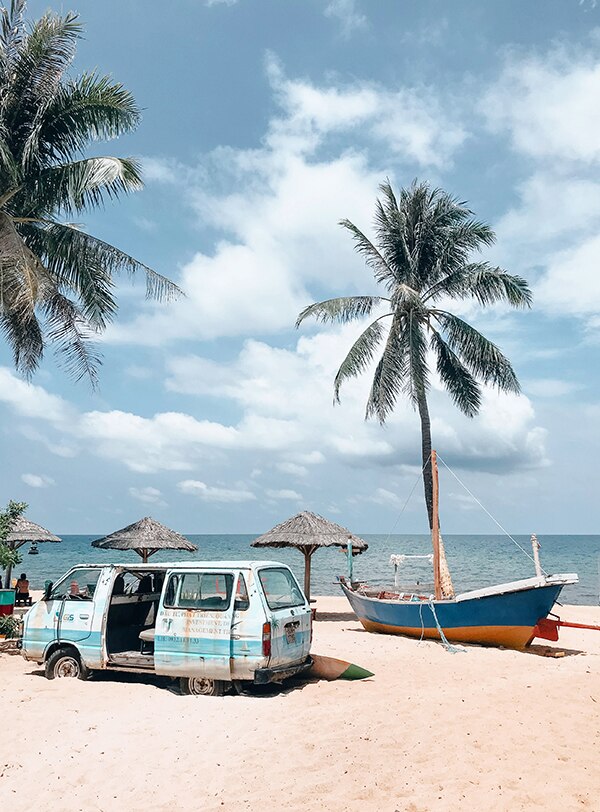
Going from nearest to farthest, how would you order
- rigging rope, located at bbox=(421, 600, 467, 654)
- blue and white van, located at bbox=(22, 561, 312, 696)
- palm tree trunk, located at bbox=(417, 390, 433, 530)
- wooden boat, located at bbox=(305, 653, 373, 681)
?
blue and white van, located at bbox=(22, 561, 312, 696) < wooden boat, located at bbox=(305, 653, 373, 681) < rigging rope, located at bbox=(421, 600, 467, 654) < palm tree trunk, located at bbox=(417, 390, 433, 530)

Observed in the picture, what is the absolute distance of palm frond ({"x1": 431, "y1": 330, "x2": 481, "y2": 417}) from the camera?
72.0ft

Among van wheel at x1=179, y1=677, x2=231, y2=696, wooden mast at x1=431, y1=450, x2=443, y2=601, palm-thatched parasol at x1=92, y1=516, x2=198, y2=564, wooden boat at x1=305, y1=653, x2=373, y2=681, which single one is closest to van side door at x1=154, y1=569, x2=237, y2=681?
van wheel at x1=179, y1=677, x2=231, y2=696

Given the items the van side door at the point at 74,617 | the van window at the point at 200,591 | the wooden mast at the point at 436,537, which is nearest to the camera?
the van window at the point at 200,591

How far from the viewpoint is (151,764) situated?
6438mm

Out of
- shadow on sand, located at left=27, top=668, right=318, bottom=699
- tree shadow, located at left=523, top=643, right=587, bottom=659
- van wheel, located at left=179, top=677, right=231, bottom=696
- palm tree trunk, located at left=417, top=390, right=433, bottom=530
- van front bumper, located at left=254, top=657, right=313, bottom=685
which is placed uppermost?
palm tree trunk, located at left=417, top=390, right=433, bottom=530

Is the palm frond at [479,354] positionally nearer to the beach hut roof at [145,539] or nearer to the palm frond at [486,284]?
the palm frond at [486,284]

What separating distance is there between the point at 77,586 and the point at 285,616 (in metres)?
3.67

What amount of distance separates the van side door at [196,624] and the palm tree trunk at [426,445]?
1277 cm

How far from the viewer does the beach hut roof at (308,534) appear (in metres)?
18.4

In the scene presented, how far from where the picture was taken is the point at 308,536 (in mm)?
18641

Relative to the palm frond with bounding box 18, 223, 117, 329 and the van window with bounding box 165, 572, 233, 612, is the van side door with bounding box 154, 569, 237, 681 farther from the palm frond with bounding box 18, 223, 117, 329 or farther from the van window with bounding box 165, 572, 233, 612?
the palm frond with bounding box 18, 223, 117, 329

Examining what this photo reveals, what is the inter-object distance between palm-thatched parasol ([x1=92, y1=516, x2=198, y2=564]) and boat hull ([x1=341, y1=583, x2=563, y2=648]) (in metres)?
7.64

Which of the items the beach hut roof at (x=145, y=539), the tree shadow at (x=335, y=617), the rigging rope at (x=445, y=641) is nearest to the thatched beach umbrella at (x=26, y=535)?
the beach hut roof at (x=145, y=539)

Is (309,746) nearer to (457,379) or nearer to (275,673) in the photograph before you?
(275,673)
